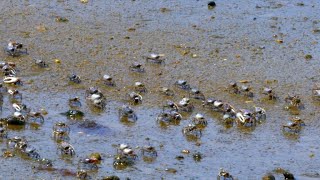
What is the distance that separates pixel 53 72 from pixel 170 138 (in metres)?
2.57

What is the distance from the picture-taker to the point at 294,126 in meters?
13.1

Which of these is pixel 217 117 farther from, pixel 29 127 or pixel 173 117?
pixel 29 127

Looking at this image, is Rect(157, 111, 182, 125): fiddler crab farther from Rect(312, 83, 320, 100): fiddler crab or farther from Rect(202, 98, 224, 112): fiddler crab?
Rect(312, 83, 320, 100): fiddler crab

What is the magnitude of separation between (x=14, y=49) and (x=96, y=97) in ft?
6.59

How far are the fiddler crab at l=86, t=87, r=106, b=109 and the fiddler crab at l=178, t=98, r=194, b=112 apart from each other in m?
0.96

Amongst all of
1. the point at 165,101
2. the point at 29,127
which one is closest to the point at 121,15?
the point at 165,101

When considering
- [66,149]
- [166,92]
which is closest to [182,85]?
[166,92]

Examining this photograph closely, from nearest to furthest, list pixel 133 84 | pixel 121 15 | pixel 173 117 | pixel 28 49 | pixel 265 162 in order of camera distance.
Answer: pixel 265 162, pixel 173 117, pixel 133 84, pixel 28 49, pixel 121 15

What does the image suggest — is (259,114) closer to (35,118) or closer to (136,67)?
(136,67)

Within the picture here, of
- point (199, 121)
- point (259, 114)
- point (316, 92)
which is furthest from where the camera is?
point (316, 92)

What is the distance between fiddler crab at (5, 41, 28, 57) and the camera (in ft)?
49.5

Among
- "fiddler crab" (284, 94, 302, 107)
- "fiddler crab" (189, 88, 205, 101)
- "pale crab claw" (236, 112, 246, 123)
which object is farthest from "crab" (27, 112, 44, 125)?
"fiddler crab" (284, 94, 302, 107)

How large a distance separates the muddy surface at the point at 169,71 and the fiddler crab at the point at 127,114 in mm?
89

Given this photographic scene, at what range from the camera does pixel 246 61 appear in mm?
15352
